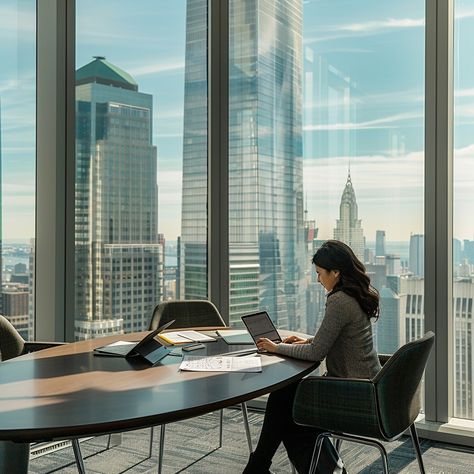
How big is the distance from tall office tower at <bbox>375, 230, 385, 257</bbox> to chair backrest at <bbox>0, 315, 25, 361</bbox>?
228cm

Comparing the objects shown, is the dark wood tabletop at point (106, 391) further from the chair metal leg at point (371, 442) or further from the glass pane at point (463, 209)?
the glass pane at point (463, 209)

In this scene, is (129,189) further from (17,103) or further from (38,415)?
(38,415)

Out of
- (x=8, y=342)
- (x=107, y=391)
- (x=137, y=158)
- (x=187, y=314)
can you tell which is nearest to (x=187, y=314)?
(x=187, y=314)

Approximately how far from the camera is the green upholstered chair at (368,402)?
87.8 inches

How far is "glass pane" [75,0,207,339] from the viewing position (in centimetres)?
405

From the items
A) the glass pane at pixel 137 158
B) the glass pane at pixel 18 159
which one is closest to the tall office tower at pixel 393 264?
the glass pane at pixel 137 158

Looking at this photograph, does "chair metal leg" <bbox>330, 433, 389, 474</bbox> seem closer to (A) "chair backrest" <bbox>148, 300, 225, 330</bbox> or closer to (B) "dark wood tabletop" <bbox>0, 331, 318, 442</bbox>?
(B) "dark wood tabletop" <bbox>0, 331, 318, 442</bbox>

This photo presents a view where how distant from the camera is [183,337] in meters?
2.99

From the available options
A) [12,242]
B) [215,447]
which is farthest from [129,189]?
[215,447]

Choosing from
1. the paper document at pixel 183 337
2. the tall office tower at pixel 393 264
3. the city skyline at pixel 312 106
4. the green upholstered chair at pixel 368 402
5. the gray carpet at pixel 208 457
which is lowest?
the gray carpet at pixel 208 457

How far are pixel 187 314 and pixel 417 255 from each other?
1501 mm

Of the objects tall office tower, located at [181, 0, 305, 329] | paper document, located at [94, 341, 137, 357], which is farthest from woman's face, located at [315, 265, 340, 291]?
tall office tower, located at [181, 0, 305, 329]

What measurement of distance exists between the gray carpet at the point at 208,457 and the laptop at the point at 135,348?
3.02 feet

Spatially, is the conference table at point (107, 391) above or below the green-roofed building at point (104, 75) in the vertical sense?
below
